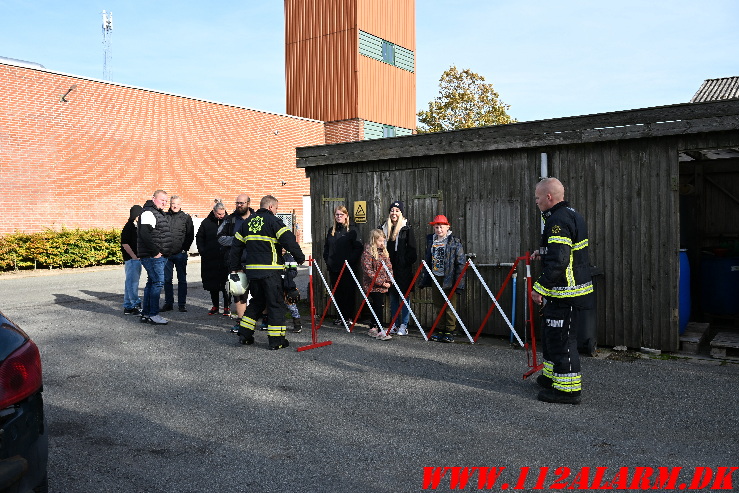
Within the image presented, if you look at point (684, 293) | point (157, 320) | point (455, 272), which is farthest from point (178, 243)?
point (684, 293)

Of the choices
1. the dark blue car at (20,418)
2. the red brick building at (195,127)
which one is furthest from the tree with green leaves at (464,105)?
the dark blue car at (20,418)

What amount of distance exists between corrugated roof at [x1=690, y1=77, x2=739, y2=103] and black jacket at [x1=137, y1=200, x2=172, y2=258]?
79.5 ft

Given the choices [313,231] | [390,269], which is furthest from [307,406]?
[313,231]

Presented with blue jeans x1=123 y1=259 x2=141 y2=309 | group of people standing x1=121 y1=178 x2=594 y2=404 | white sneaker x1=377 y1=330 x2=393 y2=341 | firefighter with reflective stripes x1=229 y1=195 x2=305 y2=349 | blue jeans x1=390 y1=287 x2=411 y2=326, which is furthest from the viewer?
blue jeans x1=123 y1=259 x2=141 y2=309

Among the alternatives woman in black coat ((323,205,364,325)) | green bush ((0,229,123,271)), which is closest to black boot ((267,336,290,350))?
woman in black coat ((323,205,364,325))

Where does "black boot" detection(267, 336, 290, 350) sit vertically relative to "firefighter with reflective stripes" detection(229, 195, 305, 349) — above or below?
below

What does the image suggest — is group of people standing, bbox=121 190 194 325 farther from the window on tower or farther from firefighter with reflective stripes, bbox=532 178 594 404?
the window on tower

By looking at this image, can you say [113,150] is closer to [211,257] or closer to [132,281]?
[132,281]

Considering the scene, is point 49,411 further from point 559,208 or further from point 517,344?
point 517,344

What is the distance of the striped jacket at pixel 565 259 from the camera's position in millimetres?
5254

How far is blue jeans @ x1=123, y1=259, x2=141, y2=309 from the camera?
997 centimetres

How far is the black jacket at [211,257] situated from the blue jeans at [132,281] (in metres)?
1.10

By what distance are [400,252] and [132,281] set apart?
4.86 metres

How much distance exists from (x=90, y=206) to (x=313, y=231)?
1644cm
